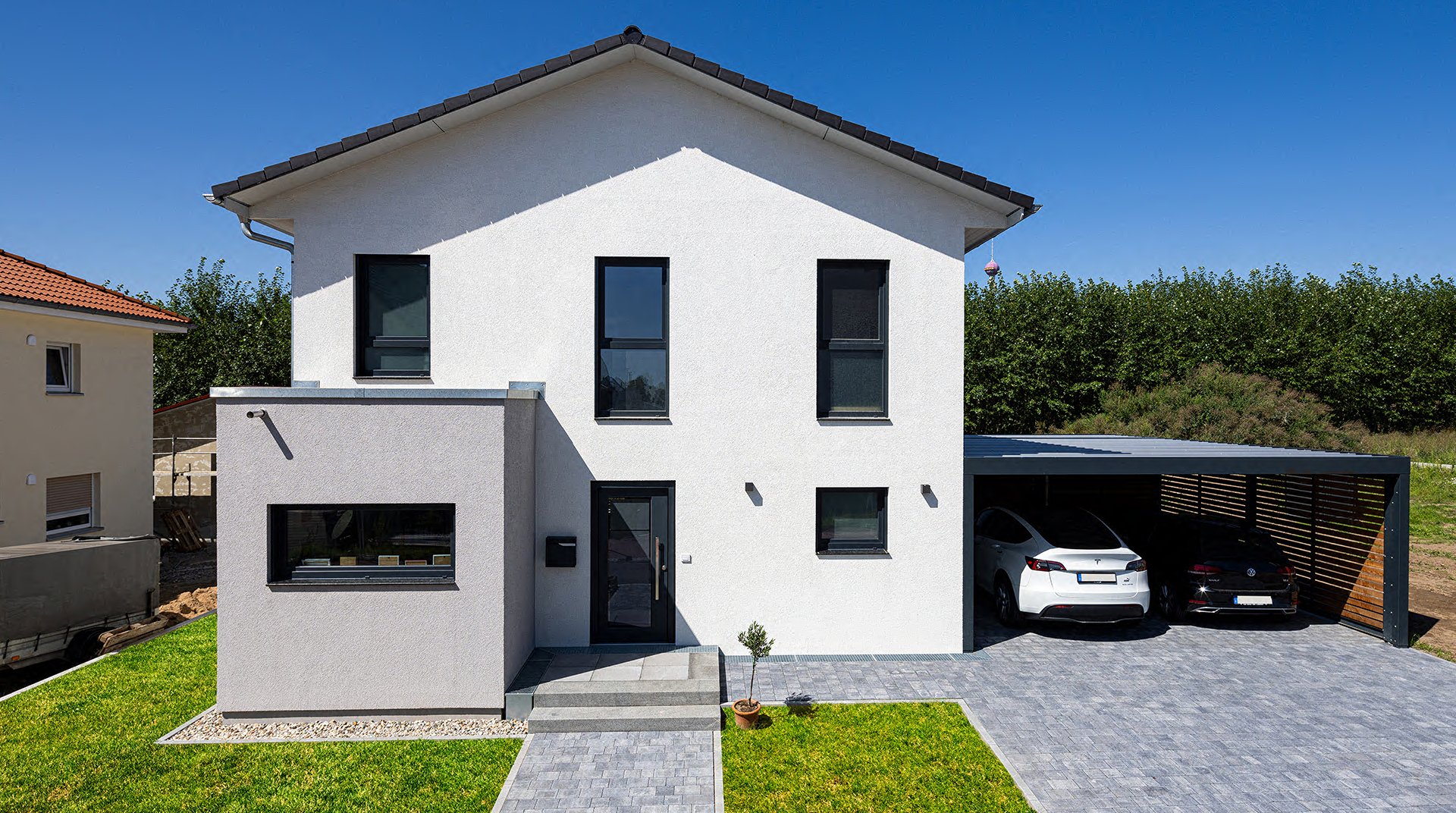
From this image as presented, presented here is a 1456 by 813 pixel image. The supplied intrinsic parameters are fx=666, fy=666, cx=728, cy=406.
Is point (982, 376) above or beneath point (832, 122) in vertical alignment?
beneath

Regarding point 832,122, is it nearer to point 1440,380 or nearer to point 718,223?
point 718,223

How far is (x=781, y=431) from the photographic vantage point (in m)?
8.27

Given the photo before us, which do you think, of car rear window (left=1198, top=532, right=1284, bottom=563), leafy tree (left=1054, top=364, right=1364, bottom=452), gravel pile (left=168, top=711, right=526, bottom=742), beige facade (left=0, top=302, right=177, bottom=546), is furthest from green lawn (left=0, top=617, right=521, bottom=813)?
leafy tree (left=1054, top=364, right=1364, bottom=452)

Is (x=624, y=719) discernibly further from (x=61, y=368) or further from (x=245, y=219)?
(x=61, y=368)

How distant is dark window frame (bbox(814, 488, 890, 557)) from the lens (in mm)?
8324

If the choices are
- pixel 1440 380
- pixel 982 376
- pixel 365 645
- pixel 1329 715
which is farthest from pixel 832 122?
pixel 1440 380

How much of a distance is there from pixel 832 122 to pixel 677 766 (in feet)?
23.0

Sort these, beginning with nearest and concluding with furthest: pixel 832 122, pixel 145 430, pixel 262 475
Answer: pixel 262 475 → pixel 832 122 → pixel 145 430

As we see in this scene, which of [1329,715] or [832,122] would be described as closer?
[1329,715]

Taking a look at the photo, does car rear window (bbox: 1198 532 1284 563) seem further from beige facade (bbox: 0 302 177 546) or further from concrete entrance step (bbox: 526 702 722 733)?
beige facade (bbox: 0 302 177 546)

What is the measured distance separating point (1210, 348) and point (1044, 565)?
24.7 metres

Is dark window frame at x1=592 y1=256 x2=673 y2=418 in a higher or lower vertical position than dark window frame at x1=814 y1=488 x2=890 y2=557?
higher

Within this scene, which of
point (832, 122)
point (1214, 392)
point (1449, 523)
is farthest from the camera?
point (1214, 392)

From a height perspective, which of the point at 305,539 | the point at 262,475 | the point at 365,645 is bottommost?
the point at 365,645
